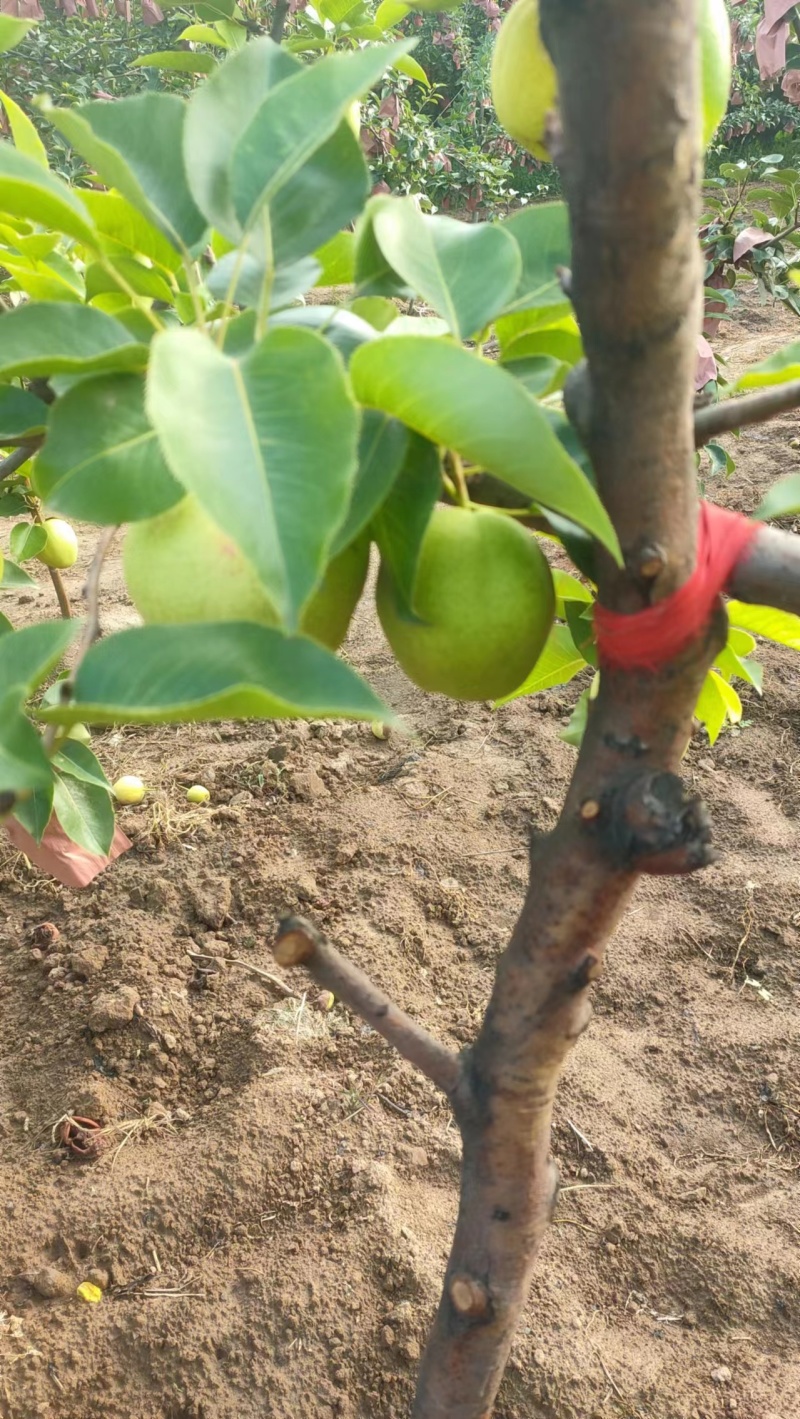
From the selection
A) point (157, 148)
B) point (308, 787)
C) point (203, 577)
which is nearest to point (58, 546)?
point (308, 787)

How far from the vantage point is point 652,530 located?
0.60m

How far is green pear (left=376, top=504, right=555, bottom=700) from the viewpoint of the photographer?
0.65m

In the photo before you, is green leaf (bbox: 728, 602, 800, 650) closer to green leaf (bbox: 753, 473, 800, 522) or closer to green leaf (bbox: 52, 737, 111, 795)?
green leaf (bbox: 753, 473, 800, 522)

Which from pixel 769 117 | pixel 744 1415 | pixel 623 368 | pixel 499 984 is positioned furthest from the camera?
pixel 769 117

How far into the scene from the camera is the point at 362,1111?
1.77 meters

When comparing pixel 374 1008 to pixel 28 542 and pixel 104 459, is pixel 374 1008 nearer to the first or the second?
pixel 104 459

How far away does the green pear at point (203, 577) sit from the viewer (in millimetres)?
576

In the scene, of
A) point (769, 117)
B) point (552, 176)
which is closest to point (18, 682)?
point (552, 176)

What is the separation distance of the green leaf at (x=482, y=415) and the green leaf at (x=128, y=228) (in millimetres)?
267

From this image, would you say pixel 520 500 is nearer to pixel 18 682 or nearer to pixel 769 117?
pixel 18 682

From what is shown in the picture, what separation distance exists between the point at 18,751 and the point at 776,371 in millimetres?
524

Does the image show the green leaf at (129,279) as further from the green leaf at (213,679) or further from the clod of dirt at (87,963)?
the clod of dirt at (87,963)

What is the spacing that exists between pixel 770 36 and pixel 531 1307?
2586 millimetres

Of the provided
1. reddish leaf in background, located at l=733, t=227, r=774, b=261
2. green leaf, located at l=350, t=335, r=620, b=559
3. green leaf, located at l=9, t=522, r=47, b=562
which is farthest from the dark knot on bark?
reddish leaf in background, located at l=733, t=227, r=774, b=261
